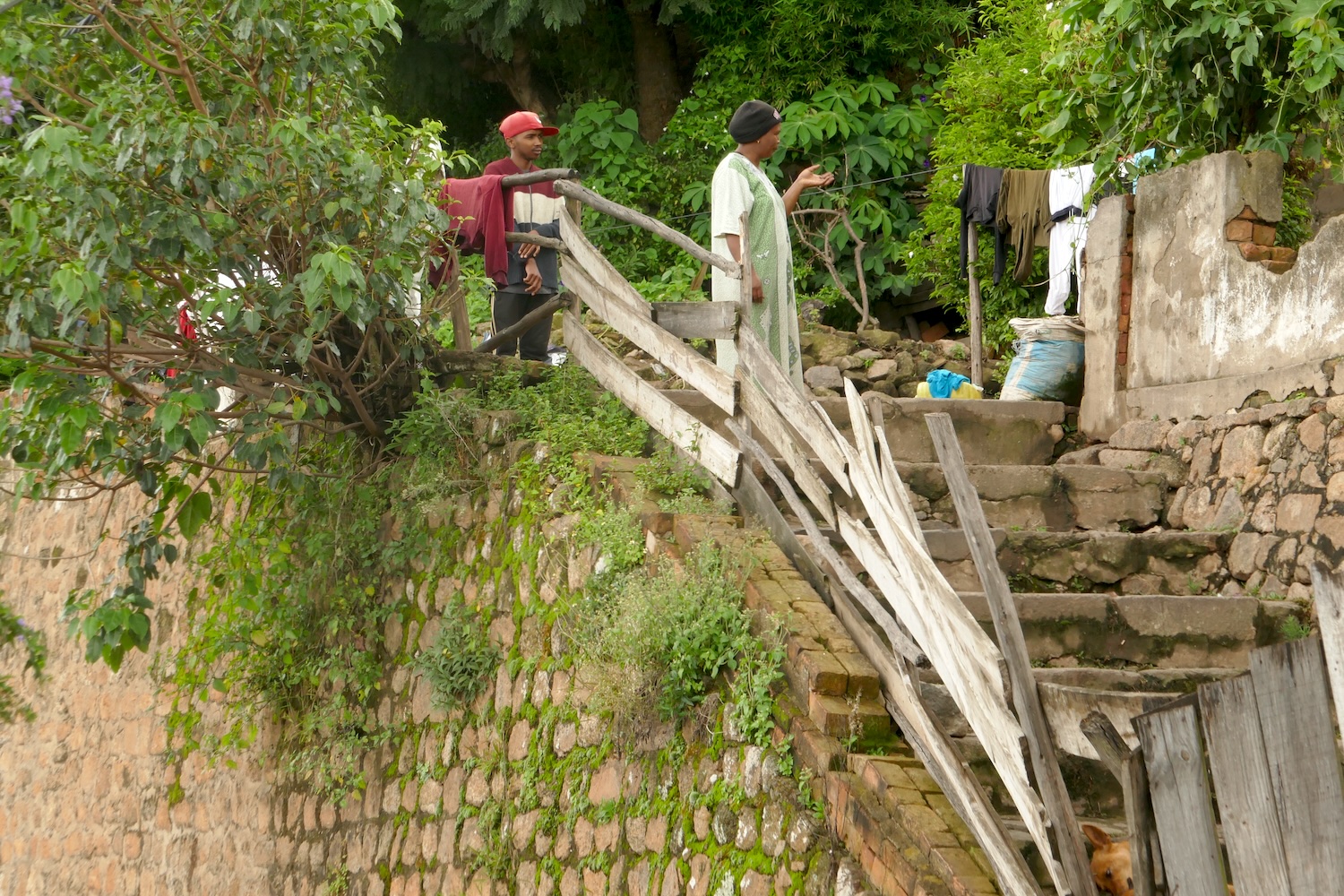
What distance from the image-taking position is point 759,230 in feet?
19.5

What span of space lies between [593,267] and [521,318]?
108 cm

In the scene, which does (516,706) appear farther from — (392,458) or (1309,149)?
(1309,149)

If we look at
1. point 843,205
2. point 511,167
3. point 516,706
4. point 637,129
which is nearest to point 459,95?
point 637,129

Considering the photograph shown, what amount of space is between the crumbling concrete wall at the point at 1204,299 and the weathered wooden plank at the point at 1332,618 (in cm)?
336

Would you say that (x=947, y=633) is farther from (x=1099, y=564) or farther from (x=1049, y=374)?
(x=1049, y=374)

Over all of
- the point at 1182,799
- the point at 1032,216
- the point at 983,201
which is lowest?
Answer: the point at 1182,799

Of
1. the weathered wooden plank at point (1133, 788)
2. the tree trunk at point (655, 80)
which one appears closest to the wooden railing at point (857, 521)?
the weathered wooden plank at point (1133, 788)

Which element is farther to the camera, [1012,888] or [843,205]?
[843,205]

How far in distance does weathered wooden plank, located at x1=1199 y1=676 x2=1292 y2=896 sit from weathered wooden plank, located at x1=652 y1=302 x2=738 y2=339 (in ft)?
10.2

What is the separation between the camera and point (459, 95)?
A: 50.1 feet

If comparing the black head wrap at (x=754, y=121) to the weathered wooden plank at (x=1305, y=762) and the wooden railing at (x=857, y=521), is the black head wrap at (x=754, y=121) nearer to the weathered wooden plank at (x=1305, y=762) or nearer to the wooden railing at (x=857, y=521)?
the wooden railing at (x=857, y=521)

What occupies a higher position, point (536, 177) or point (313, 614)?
point (536, 177)

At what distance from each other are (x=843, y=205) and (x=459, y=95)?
5.07 metres

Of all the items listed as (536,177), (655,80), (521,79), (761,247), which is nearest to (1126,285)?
(761,247)
